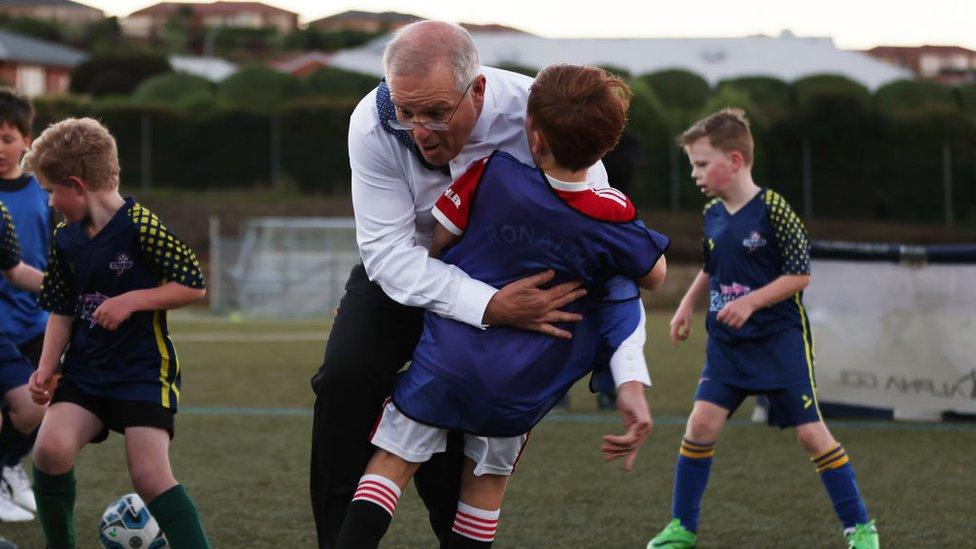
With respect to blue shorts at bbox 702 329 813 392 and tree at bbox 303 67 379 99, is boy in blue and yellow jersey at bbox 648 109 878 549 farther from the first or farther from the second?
tree at bbox 303 67 379 99

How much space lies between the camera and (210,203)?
106 feet

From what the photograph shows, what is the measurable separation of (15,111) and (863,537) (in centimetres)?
360

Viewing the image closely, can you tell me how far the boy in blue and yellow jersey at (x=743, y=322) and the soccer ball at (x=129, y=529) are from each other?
5.94 ft

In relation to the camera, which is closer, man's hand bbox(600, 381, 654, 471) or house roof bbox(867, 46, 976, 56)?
man's hand bbox(600, 381, 654, 471)

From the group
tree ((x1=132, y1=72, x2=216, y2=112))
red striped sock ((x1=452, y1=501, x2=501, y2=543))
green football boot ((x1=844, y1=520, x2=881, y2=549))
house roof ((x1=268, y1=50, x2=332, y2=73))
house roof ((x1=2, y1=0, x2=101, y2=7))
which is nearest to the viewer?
red striped sock ((x1=452, y1=501, x2=501, y2=543))

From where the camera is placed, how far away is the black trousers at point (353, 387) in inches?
154

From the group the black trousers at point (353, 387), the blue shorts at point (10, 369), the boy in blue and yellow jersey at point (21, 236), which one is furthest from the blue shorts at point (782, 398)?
the boy in blue and yellow jersey at point (21, 236)

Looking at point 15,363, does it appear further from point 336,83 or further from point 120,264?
point 336,83

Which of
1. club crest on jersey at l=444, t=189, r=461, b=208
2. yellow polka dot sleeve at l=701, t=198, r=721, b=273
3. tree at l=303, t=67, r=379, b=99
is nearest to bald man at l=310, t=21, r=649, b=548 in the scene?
club crest on jersey at l=444, t=189, r=461, b=208

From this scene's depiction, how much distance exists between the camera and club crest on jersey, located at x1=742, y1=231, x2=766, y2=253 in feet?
18.5

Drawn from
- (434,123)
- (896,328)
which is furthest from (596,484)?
(434,123)

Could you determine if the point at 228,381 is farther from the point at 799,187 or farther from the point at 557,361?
the point at 799,187

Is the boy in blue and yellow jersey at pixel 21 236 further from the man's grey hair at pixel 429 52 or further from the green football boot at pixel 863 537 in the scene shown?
the green football boot at pixel 863 537

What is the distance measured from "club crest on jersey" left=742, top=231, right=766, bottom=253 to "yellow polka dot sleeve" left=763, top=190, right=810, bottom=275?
6 centimetres
